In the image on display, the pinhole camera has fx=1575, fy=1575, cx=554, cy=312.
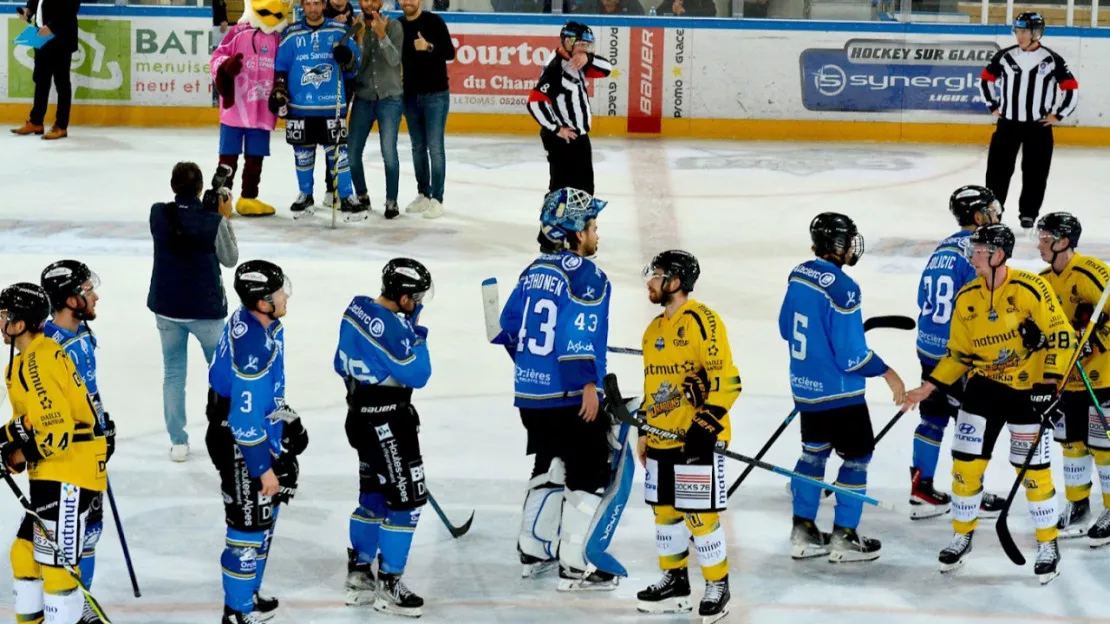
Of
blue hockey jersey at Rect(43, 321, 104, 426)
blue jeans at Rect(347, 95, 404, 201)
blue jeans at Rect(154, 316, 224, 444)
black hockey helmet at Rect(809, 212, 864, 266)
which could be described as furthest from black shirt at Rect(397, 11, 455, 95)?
blue hockey jersey at Rect(43, 321, 104, 426)

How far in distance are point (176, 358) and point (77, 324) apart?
1.67 metres

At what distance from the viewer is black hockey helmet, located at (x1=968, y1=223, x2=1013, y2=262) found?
5.08m

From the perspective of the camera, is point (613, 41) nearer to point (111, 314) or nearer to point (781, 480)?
point (111, 314)

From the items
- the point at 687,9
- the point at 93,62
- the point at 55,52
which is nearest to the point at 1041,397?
the point at 687,9

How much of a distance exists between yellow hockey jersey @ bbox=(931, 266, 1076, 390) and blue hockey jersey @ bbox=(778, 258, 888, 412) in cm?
32

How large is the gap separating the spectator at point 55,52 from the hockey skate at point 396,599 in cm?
999

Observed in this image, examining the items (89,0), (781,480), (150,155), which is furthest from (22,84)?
(781,480)

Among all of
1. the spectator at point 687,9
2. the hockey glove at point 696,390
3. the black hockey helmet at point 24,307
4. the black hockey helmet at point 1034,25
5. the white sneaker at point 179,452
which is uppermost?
the black hockey helmet at point 1034,25

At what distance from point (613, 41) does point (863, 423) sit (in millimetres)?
9636

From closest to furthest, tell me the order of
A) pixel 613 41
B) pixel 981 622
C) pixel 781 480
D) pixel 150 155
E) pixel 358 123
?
1. pixel 981 622
2. pixel 781 480
3. pixel 358 123
4. pixel 150 155
5. pixel 613 41

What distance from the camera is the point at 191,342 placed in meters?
8.34

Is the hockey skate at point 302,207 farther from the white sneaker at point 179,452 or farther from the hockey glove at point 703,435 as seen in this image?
the hockey glove at point 703,435

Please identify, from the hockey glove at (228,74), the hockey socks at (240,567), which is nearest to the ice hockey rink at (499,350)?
the hockey socks at (240,567)

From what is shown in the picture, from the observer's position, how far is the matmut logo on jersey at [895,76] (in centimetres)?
1428
